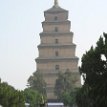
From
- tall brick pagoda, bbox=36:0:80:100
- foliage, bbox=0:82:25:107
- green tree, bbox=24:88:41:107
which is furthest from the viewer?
tall brick pagoda, bbox=36:0:80:100

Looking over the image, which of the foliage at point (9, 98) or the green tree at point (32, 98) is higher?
the green tree at point (32, 98)

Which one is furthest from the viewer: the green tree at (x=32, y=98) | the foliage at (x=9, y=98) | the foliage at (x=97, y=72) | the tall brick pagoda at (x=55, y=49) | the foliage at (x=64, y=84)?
the tall brick pagoda at (x=55, y=49)

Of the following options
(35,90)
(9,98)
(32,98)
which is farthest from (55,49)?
(9,98)

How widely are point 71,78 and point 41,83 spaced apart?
5.67 meters

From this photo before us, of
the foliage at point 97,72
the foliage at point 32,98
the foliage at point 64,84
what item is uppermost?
the foliage at point 64,84

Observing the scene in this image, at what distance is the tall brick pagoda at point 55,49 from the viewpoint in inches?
3991

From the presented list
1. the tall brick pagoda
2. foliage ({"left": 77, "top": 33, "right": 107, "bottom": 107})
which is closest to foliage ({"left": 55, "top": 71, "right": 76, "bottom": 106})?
the tall brick pagoda

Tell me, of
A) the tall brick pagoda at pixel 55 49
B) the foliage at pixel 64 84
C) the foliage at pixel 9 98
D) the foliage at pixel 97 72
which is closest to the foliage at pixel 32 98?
the foliage at pixel 64 84

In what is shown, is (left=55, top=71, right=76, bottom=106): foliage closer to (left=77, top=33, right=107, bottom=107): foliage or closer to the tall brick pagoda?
the tall brick pagoda

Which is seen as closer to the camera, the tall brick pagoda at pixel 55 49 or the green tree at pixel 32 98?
the green tree at pixel 32 98

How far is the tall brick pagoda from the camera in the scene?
101 metres

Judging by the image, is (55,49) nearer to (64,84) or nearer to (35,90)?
(64,84)

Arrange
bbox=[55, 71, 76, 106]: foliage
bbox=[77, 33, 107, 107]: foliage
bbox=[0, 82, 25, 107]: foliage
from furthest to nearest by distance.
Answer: bbox=[55, 71, 76, 106]: foliage < bbox=[0, 82, 25, 107]: foliage < bbox=[77, 33, 107, 107]: foliage

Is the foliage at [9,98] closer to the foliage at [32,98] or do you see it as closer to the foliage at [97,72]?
the foliage at [97,72]
